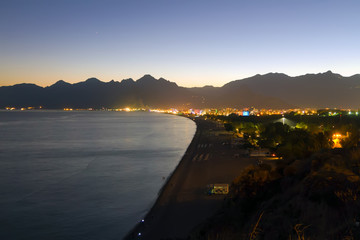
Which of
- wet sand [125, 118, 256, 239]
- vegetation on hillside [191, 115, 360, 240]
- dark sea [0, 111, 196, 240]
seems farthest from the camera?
dark sea [0, 111, 196, 240]

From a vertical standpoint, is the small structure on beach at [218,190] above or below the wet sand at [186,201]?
above

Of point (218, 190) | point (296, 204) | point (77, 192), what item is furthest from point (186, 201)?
point (296, 204)

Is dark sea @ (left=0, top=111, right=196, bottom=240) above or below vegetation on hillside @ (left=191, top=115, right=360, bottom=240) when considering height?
below

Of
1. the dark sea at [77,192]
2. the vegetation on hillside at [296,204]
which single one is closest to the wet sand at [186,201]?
the dark sea at [77,192]

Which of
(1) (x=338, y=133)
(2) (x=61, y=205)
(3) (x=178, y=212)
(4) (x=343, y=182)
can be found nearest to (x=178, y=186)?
(3) (x=178, y=212)

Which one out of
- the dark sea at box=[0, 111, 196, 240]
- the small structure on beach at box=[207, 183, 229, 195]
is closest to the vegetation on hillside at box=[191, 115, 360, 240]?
the small structure on beach at box=[207, 183, 229, 195]

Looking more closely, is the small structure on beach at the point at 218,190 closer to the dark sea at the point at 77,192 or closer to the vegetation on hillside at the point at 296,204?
the vegetation on hillside at the point at 296,204

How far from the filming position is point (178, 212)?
17.9m

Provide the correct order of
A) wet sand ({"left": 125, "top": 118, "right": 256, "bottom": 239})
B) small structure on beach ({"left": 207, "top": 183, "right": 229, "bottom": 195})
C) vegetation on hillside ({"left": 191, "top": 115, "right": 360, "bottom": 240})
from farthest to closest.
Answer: small structure on beach ({"left": 207, "top": 183, "right": 229, "bottom": 195}) < wet sand ({"left": 125, "top": 118, "right": 256, "bottom": 239}) < vegetation on hillside ({"left": 191, "top": 115, "right": 360, "bottom": 240})

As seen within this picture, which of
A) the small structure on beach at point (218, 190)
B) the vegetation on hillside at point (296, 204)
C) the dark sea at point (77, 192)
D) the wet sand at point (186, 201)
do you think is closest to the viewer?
the vegetation on hillside at point (296, 204)

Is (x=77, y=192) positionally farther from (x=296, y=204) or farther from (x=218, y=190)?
(x=296, y=204)

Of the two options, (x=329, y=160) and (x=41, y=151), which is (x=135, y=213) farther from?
(x=41, y=151)

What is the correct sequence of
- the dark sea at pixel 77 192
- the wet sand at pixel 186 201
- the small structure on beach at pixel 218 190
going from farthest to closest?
the small structure on beach at pixel 218 190 < the dark sea at pixel 77 192 < the wet sand at pixel 186 201

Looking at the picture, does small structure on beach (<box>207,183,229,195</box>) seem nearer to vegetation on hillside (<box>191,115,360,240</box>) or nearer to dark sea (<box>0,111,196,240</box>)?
vegetation on hillside (<box>191,115,360,240</box>)
